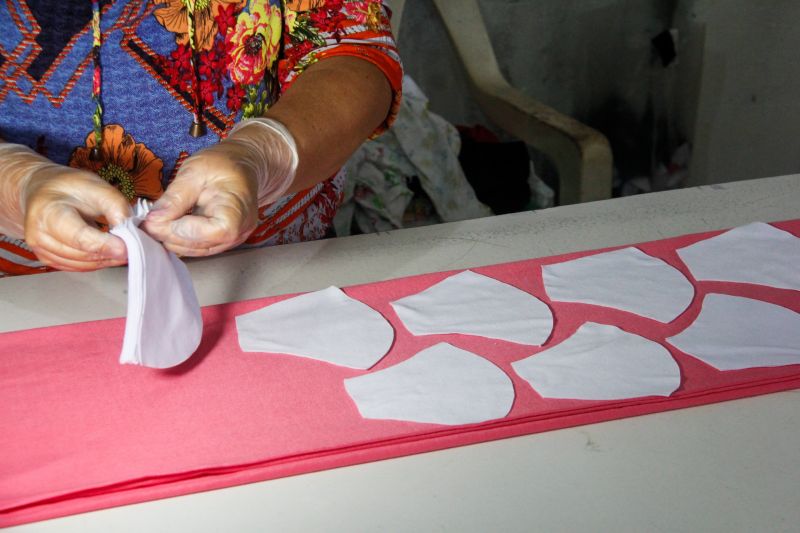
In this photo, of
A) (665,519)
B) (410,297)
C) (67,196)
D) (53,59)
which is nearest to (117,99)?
(53,59)

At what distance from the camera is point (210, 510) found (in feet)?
2.36

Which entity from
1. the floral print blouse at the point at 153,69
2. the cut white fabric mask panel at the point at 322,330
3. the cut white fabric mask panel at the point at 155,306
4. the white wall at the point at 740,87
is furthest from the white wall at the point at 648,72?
the cut white fabric mask panel at the point at 155,306

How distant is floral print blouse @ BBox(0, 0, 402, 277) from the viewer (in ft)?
3.48

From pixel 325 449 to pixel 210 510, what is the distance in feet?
0.36

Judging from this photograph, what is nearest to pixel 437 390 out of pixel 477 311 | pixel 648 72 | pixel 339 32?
pixel 477 311

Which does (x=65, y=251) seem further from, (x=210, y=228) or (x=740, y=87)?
(x=740, y=87)

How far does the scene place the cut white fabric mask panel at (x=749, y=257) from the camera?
1015mm

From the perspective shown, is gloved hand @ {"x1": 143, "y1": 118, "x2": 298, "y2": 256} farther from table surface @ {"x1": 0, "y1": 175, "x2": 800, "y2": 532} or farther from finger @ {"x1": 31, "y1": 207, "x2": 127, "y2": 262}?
table surface @ {"x1": 0, "y1": 175, "x2": 800, "y2": 532}

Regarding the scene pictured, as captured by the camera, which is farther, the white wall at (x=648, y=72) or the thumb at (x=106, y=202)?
the white wall at (x=648, y=72)

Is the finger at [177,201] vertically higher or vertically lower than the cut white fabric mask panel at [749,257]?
higher

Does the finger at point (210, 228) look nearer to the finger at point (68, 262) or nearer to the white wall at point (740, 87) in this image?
the finger at point (68, 262)

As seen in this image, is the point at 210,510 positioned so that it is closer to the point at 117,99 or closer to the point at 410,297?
the point at 410,297

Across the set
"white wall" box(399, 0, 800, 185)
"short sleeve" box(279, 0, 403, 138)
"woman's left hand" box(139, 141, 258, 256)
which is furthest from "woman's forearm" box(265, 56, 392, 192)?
"white wall" box(399, 0, 800, 185)

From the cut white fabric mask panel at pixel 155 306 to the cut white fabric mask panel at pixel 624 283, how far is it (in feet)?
1.30
